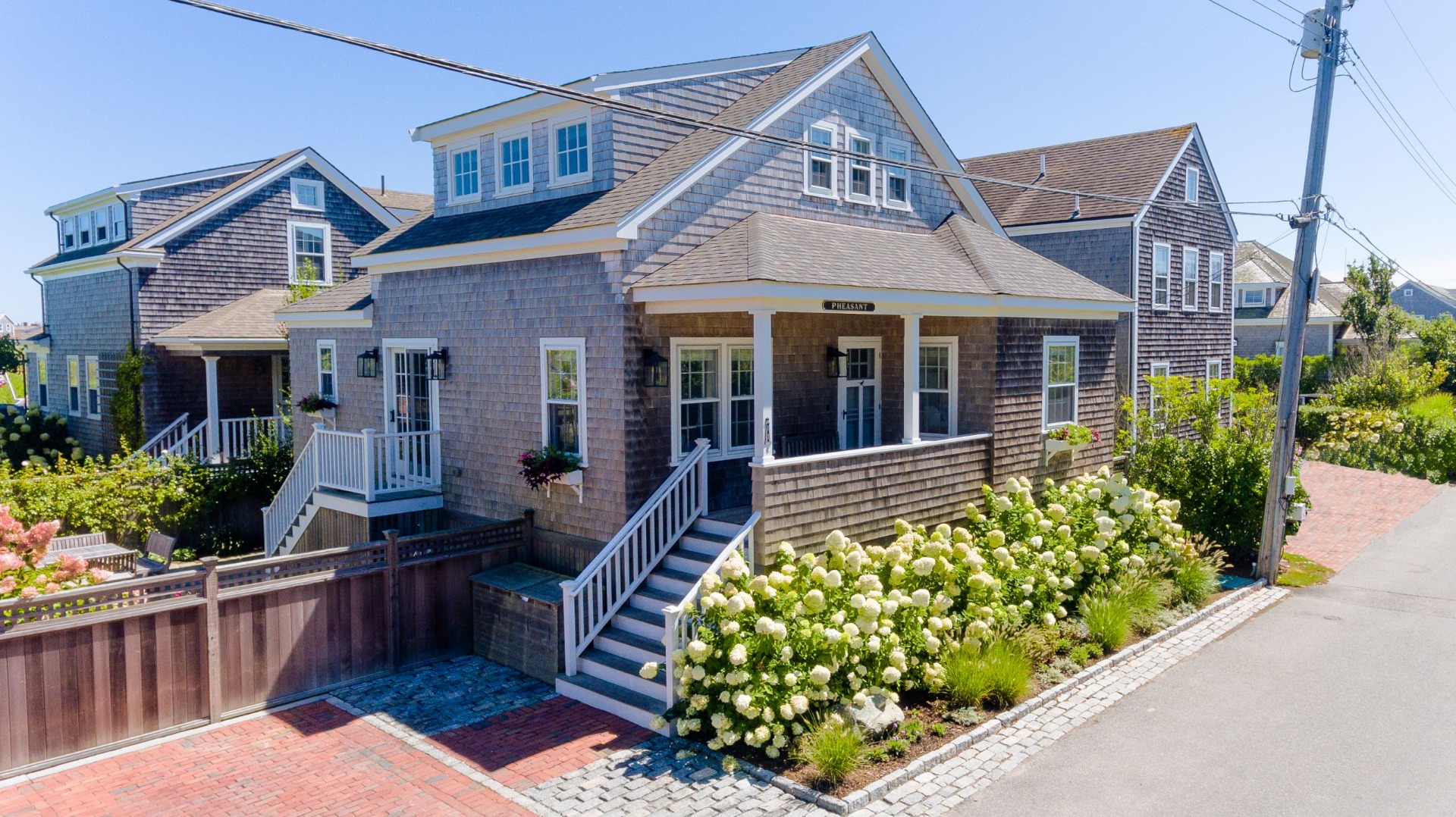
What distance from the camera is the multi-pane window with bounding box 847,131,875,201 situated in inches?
583

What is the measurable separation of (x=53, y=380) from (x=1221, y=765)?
28019 mm

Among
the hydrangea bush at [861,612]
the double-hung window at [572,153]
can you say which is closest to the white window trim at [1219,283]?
the hydrangea bush at [861,612]

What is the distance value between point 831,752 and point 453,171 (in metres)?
11.4

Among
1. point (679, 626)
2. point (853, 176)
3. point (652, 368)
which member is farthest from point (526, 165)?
point (679, 626)

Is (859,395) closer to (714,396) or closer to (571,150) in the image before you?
(714,396)

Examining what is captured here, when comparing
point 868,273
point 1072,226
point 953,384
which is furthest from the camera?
point 1072,226

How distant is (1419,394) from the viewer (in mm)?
26891

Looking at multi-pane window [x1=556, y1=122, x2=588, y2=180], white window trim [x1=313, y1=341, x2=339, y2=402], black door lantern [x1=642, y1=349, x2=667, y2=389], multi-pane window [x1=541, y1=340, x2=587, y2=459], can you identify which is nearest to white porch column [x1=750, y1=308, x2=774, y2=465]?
black door lantern [x1=642, y1=349, x2=667, y2=389]

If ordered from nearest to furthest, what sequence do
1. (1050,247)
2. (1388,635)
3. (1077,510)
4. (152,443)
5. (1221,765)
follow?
(1221,765), (1388,635), (1077,510), (152,443), (1050,247)

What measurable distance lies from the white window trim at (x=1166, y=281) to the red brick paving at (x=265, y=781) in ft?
61.9

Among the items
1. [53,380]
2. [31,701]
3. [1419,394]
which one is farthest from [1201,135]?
[53,380]

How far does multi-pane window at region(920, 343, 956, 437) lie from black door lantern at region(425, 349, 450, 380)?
23.6 feet

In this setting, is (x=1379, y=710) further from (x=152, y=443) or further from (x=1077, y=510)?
(x=152, y=443)

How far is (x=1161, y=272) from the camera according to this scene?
2216 cm
